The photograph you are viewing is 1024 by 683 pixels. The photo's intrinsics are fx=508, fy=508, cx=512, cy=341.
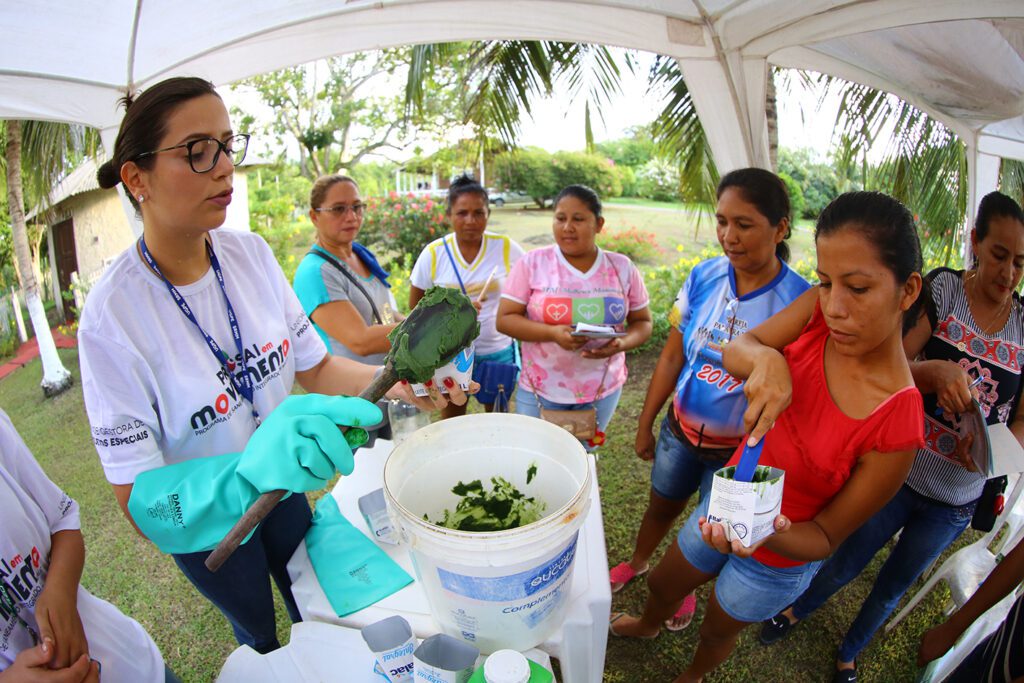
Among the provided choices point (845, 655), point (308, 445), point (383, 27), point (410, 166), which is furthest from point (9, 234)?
point (410, 166)

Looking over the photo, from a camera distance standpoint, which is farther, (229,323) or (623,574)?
(623,574)

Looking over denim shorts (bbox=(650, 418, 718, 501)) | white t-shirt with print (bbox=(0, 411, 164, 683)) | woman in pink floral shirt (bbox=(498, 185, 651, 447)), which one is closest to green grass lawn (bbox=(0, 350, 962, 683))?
denim shorts (bbox=(650, 418, 718, 501))

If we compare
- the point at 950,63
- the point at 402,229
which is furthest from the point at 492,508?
the point at 402,229

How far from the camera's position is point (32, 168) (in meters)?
4.38

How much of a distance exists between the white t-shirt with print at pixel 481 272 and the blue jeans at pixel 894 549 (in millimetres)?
2065

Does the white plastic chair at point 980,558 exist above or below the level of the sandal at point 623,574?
above

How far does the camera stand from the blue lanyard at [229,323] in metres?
1.38

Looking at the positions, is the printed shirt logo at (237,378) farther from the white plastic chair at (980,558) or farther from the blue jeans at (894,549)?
the white plastic chair at (980,558)

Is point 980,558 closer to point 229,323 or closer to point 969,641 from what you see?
point 969,641

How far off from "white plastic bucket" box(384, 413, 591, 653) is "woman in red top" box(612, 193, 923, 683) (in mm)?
392

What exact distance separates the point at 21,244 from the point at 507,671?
5.47 m

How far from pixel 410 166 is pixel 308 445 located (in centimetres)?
1366

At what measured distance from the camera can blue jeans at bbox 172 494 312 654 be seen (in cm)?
149

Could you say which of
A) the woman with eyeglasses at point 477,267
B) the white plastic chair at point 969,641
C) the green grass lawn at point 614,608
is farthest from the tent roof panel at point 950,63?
the green grass lawn at point 614,608
